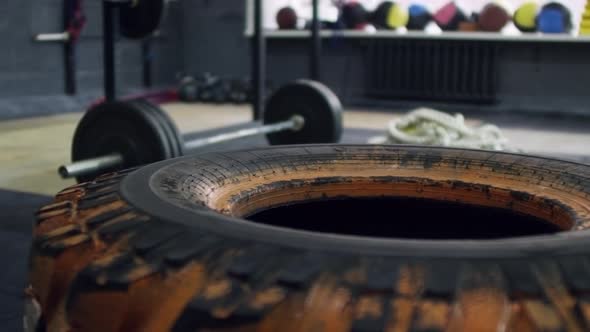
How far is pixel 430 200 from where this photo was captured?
740 millimetres

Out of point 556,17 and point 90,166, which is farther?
point 556,17

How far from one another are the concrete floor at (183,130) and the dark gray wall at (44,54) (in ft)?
0.94

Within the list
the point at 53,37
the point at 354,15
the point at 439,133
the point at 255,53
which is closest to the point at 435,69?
the point at 354,15

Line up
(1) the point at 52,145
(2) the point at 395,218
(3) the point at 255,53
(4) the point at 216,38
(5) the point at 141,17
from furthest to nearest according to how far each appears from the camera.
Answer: (4) the point at 216,38 → (1) the point at 52,145 → (3) the point at 255,53 → (5) the point at 141,17 → (2) the point at 395,218

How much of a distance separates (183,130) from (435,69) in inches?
63.9

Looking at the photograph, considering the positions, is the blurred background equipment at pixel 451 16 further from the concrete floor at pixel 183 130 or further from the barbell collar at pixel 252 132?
the barbell collar at pixel 252 132

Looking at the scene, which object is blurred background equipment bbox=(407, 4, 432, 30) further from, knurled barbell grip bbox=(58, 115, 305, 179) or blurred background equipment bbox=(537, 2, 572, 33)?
knurled barbell grip bbox=(58, 115, 305, 179)

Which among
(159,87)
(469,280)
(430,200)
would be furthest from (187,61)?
(469,280)

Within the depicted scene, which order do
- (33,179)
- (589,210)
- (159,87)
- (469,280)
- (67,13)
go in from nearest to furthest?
(469,280) → (589,210) → (33,179) → (67,13) → (159,87)

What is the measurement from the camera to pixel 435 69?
414 cm

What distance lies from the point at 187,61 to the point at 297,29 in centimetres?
106

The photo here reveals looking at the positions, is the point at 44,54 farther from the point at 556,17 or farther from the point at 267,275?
the point at 267,275

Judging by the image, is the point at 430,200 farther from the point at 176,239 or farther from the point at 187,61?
the point at 187,61

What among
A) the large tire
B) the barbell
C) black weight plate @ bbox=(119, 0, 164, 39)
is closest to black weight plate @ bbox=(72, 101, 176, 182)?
the barbell
